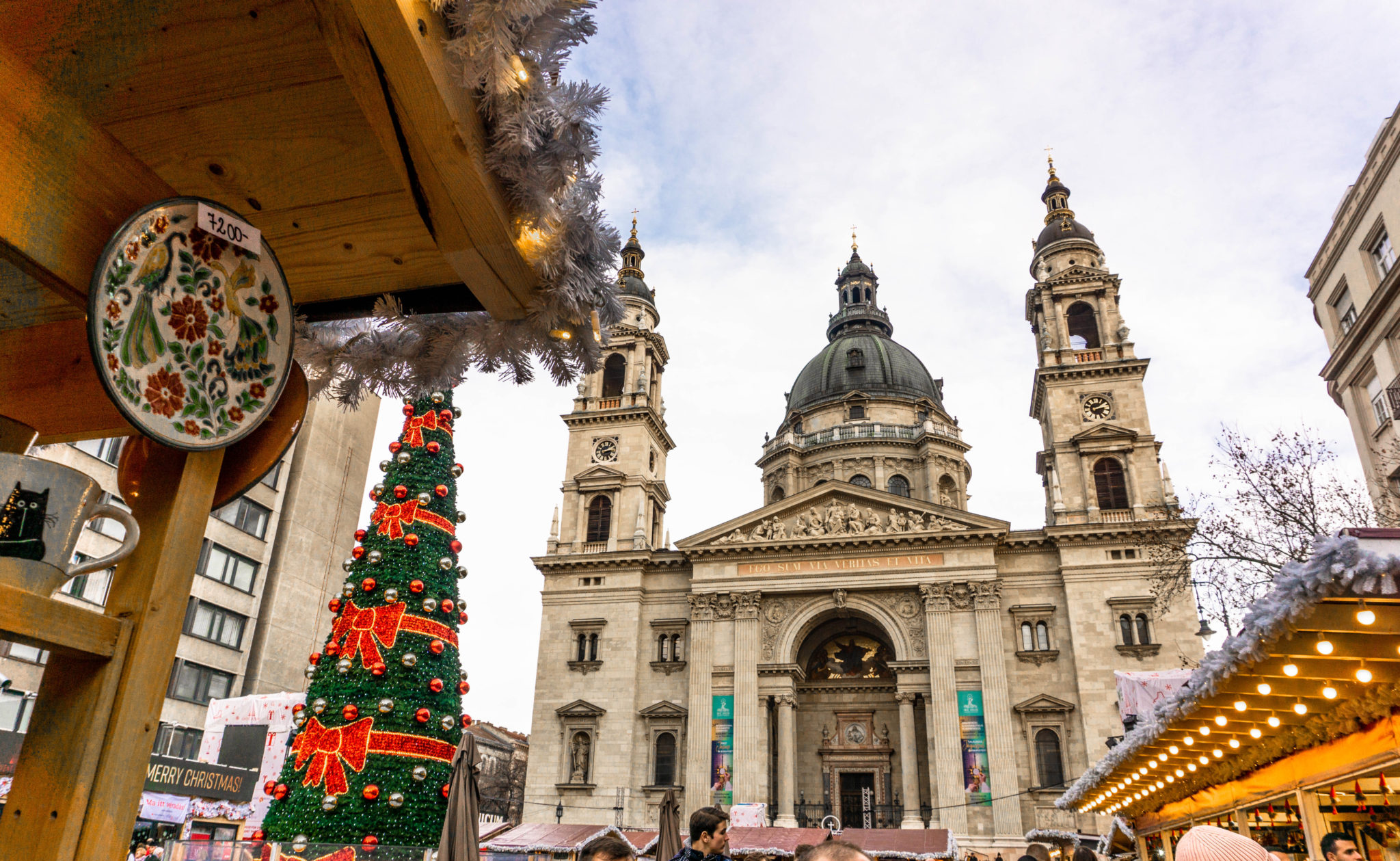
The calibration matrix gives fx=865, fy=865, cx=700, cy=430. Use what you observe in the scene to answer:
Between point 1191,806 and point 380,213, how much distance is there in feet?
56.1

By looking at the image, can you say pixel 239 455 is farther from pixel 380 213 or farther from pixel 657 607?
pixel 657 607

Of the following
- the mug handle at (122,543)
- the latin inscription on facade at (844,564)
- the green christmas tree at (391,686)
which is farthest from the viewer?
the latin inscription on facade at (844,564)

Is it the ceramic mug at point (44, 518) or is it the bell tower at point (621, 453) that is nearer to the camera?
the ceramic mug at point (44, 518)

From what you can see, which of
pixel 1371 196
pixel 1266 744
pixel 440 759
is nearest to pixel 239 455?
pixel 440 759

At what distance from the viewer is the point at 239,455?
8.52ft

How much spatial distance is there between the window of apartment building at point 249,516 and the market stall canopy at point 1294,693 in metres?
33.7

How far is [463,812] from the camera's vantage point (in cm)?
884

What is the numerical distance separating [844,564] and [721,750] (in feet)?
30.3

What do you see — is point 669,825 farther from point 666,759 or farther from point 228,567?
point 228,567

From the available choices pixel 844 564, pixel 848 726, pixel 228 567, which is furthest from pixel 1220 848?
pixel 228 567

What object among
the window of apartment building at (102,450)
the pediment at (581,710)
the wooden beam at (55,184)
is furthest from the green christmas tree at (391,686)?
the pediment at (581,710)

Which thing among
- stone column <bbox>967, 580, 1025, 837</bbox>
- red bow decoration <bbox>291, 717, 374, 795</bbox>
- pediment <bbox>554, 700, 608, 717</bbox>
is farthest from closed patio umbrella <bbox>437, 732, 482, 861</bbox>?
pediment <bbox>554, 700, 608, 717</bbox>

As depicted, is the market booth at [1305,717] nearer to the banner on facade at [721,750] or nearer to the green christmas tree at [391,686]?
the green christmas tree at [391,686]

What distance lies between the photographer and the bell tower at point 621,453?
4209cm
